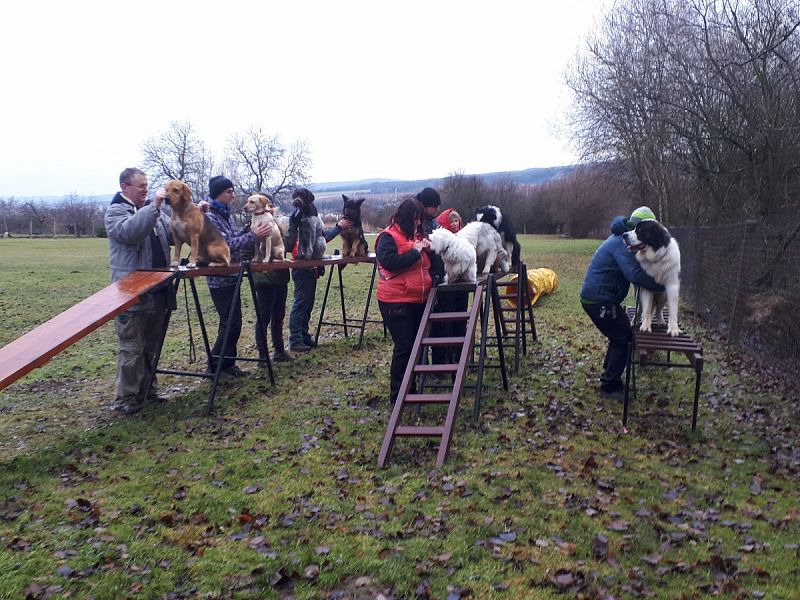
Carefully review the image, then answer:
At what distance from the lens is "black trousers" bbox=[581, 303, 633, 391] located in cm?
692

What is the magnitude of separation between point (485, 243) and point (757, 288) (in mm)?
4623

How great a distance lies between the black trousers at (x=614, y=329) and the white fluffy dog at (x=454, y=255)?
4.50 feet

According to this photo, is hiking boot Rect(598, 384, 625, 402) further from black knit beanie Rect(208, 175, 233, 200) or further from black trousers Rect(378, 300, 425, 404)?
black knit beanie Rect(208, 175, 233, 200)

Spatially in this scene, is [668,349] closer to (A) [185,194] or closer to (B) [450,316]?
(B) [450,316]

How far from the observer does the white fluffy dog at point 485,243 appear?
8352 millimetres

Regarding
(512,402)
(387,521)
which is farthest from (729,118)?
(387,521)

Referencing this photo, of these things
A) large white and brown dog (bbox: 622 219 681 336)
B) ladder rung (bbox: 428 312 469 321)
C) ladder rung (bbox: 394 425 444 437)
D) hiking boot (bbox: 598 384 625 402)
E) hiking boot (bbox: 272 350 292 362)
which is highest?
large white and brown dog (bbox: 622 219 681 336)

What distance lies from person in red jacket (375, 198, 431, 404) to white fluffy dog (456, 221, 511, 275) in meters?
1.55

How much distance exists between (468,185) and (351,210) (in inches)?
2255

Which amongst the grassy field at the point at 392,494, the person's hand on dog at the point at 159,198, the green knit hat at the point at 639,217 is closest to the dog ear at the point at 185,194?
the person's hand on dog at the point at 159,198

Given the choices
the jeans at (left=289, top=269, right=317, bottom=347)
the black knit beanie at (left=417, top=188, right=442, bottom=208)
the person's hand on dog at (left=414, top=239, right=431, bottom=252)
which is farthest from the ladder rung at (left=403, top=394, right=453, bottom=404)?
the jeans at (left=289, top=269, right=317, bottom=347)

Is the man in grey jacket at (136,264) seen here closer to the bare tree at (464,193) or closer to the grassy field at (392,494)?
the grassy field at (392,494)

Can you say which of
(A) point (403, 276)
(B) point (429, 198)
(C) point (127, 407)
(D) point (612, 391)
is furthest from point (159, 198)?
(D) point (612, 391)

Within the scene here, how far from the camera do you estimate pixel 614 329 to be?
7.02 metres
